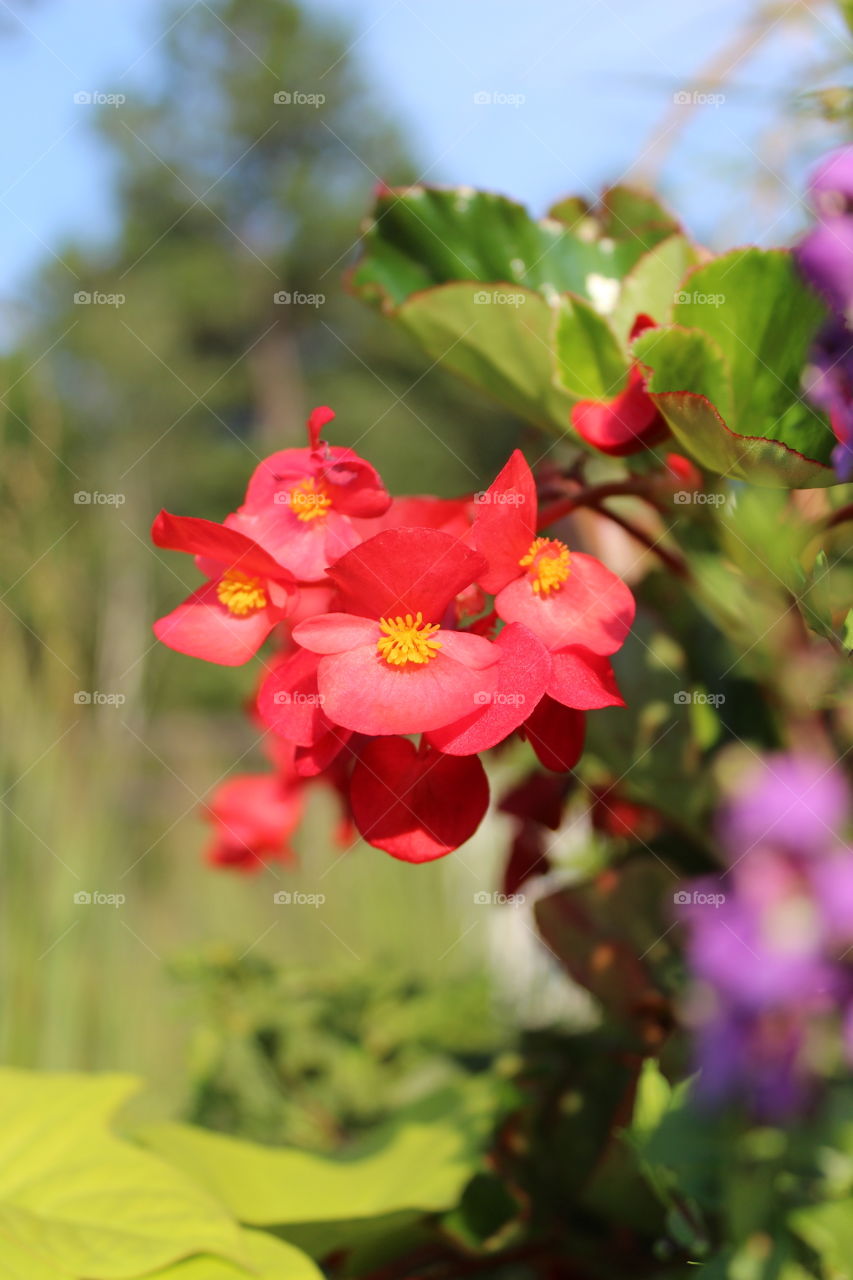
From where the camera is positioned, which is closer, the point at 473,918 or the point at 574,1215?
the point at 574,1215

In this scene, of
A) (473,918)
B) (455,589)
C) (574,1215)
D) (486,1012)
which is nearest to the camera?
(455,589)

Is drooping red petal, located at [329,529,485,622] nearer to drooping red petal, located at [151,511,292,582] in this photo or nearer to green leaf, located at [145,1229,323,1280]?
drooping red petal, located at [151,511,292,582]

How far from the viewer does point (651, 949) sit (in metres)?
0.58

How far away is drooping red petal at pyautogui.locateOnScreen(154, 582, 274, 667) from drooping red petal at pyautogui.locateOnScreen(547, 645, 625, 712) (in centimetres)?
11

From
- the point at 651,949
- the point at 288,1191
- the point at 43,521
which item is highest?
the point at 43,521

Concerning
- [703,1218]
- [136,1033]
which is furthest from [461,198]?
[136,1033]

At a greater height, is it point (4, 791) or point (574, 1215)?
point (4, 791)

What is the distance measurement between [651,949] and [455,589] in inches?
12.5

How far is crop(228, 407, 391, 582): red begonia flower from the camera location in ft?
1.28

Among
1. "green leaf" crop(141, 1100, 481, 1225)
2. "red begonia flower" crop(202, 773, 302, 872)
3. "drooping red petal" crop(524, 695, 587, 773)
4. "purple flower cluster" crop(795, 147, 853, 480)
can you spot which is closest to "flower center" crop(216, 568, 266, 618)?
"drooping red petal" crop(524, 695, 587, 773)

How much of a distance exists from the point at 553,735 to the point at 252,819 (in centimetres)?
49

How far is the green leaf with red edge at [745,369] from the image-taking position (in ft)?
1.25

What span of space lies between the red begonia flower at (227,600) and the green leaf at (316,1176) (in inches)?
12.4

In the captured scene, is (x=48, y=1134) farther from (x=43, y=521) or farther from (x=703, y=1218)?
(x=43, y=521)
